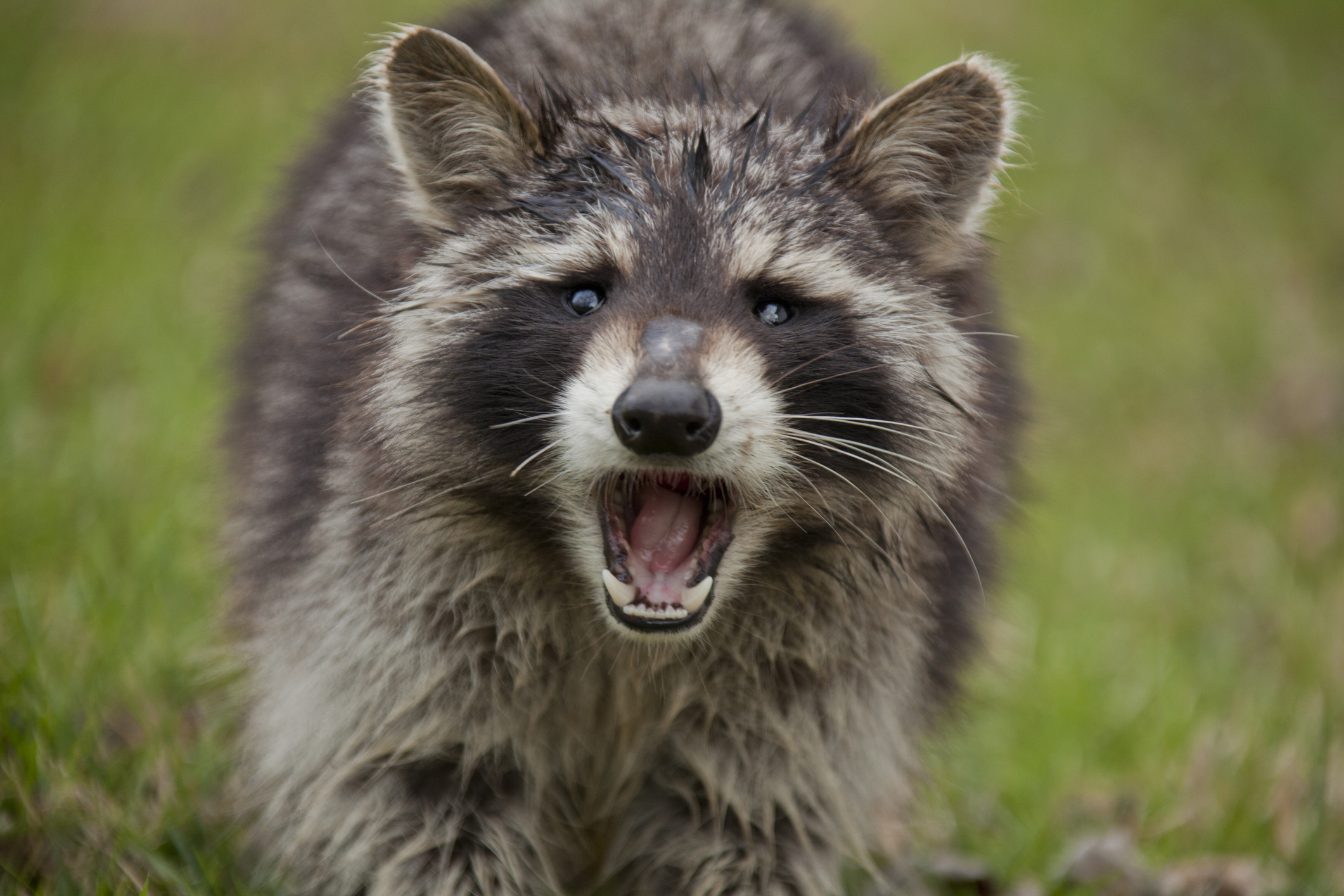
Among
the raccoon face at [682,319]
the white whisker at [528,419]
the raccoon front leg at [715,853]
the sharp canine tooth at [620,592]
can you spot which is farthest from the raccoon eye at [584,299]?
the raccoon front leg at [715,853]

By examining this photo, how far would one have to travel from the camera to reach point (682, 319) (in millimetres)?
2383

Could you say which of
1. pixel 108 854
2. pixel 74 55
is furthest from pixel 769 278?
pixel 74 55

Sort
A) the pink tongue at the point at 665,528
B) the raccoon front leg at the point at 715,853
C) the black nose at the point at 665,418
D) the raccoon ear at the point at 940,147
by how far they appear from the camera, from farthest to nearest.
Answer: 1. the raccoon front leg at the point at 715,853
2. the raccoon ear at the point at 940,147
3. the pink tongue at the point at 665,528
4. the black nose at the point at 665,418

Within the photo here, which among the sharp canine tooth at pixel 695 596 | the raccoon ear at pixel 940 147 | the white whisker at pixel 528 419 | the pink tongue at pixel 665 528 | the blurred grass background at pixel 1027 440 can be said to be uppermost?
the raccoon ear at pixel 940 147

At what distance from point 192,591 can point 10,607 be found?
570 mm

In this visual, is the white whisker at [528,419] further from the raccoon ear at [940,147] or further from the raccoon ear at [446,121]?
the raccoon ear at [940,147]

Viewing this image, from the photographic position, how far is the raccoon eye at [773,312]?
254cm

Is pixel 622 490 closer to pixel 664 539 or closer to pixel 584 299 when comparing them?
pixel 664 539

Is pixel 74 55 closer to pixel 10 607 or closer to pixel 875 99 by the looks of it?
pixel 10 607

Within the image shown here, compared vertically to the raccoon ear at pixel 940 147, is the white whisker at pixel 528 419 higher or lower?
lower

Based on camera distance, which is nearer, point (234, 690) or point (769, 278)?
point (769, 278)

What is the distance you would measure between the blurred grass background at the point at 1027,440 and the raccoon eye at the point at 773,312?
97 cm

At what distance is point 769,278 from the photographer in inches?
99.3

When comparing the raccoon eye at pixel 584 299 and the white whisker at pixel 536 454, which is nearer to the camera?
the white whisker at pixel 536 454
